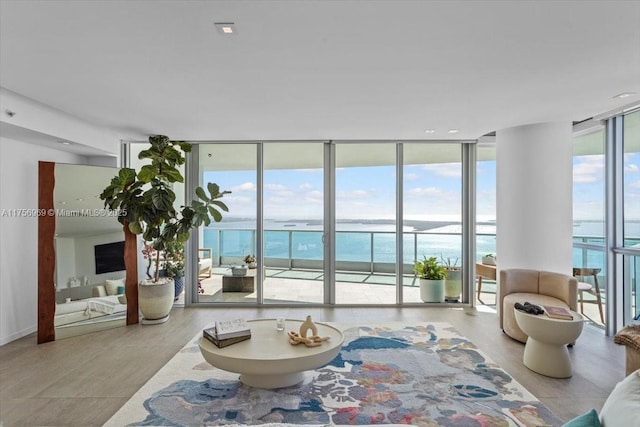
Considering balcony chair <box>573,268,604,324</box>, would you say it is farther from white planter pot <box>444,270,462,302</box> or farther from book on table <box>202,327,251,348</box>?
book on table <box>202,327,251,348</box>

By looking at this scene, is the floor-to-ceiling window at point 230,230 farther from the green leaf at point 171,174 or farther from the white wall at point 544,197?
the white wall at point 544,197

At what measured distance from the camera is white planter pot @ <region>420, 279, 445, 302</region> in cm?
539

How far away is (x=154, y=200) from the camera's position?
4.37m

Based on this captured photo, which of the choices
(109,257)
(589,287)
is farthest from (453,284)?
(109,257)

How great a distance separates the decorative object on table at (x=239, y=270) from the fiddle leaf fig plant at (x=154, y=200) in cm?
107

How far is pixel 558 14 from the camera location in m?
1.97

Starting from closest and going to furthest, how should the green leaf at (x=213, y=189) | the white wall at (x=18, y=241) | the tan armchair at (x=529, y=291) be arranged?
the tan armchair at (x=529, y=291)
the white wall at (x=18, y=241)
the green leaf at (x=213, y=189)

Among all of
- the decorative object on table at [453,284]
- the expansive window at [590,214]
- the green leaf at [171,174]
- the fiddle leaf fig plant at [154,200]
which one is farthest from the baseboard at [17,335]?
the expansive window at [590,214]

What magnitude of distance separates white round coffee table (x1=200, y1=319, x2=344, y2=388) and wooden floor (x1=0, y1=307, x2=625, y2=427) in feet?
2.89

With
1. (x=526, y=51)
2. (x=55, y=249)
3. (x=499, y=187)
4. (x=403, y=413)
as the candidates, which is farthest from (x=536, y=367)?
(x=55, y=249)

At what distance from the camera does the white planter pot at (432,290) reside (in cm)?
539

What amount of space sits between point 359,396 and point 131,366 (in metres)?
2.21

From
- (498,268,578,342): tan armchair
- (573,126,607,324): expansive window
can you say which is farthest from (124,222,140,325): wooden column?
(573,126,607,324): expansive window

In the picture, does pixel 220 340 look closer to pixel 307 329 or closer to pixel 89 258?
pixel 307 329
